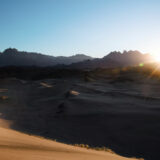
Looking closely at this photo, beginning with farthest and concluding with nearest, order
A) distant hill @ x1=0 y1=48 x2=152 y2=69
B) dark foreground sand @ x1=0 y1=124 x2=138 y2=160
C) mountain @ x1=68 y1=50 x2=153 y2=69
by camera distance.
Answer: mountain @ x1=68 y1=50 x2=153 y2=69 → distant hill @ x1=0 y1=48 x2=152 y2=69 → dark foreground sand @ x1=0 y1=124 x2=138 y2=160

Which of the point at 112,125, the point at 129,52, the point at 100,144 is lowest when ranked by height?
the point at 100,144

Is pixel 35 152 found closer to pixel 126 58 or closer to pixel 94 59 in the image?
pixel 94 59

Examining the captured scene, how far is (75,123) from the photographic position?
36.9 ft

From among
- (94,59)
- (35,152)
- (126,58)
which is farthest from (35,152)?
(126,58)

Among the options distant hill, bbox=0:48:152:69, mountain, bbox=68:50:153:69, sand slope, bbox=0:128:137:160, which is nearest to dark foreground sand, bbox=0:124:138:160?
sand slope, bbox=0:128:137:160

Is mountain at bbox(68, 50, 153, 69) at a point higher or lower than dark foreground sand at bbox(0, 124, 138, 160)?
higher

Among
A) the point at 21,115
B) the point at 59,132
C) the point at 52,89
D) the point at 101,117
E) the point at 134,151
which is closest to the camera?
the point at 134,151

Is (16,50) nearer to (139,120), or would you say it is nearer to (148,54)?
(148,54)

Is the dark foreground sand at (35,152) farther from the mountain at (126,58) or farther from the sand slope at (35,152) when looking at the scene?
the mountain at (126,58)

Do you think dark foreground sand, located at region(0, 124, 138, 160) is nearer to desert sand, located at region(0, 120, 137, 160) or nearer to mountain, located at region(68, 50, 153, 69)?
desert sand, located at region(0, 120, 137, 160)

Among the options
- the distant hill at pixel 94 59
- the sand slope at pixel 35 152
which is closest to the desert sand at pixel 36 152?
the sand slope at pixel 35 152

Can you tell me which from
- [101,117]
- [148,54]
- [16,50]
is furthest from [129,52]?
[101,117]

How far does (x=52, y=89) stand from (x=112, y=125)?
1608 centimetres

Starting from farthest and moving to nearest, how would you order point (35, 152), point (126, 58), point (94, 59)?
1. point (94, 59)
2. point (126, 58)
3. point (35, 152)
